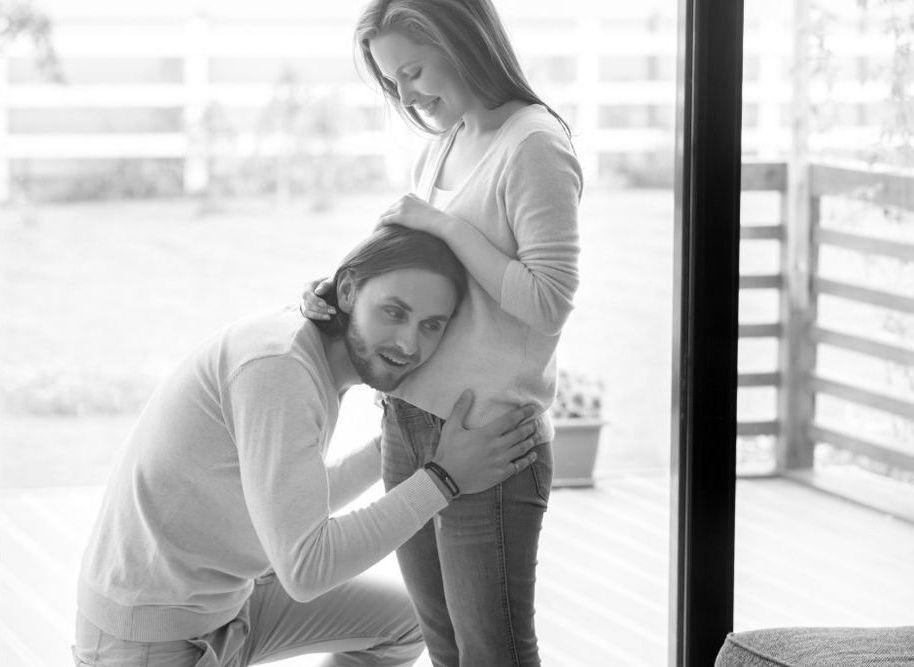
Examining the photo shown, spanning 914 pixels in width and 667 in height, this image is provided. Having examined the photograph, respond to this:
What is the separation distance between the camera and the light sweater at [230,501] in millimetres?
1286

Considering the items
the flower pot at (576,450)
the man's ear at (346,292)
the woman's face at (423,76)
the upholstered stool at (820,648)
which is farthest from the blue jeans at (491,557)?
the flower pot at (576,450)

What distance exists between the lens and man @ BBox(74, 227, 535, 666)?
50.8 inches

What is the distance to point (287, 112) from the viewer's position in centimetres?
434

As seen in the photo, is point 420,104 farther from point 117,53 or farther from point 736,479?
point 117,53

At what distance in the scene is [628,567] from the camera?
9.66ft

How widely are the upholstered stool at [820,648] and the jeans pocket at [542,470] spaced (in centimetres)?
28

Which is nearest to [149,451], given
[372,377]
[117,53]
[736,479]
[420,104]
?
[372,377]

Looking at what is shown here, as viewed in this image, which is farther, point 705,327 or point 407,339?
point 705,327

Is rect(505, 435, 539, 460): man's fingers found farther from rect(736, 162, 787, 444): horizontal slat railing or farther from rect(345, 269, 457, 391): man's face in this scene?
rect(736, 162, 787, 444): horizontal slat railing

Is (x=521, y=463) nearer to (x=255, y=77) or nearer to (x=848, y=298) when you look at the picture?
(x=848, y=298)

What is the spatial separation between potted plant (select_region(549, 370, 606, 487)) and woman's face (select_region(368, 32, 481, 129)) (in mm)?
2200

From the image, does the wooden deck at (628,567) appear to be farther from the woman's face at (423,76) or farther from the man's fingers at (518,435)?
the woman's face at (423,76)

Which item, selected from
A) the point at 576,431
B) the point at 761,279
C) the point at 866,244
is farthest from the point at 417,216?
the point at 576,431

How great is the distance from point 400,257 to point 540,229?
173 mm
